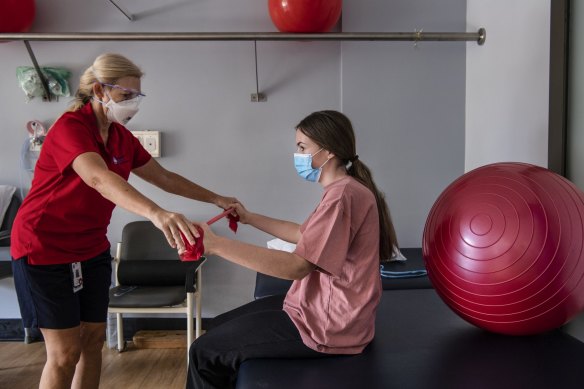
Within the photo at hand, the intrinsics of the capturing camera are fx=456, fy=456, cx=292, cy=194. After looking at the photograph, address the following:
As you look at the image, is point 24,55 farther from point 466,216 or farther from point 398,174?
point 466,216

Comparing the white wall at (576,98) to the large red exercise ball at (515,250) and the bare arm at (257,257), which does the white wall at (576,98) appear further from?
the bare arm at (257,257)

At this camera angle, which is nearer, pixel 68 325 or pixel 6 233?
pixel 68 325

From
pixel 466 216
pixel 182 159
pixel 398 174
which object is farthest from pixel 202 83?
pixel 466 216

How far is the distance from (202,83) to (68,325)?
1.86 meters

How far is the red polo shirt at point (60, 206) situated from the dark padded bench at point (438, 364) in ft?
2.41

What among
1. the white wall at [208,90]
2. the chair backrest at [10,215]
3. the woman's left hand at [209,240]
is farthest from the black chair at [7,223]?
the woman's left hand at [209,240]

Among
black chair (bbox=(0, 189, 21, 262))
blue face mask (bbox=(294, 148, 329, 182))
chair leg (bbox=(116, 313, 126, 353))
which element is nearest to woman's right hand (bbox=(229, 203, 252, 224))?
blue face mask (bbox=(294, 148, 329, 182))

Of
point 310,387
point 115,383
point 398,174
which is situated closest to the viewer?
point 310,387

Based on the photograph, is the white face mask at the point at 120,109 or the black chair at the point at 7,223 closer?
the white face mask at the point at 120,109

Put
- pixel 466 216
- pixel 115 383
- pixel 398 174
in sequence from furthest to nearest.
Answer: pixel 398 174 < pixel 115 383 < pixel 466 216

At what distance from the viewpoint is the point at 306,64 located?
293 centimetres

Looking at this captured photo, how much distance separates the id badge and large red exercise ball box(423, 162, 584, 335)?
121cm

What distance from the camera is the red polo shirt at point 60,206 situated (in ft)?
4.75

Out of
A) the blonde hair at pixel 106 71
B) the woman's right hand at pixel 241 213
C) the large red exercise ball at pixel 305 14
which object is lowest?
the woman's right hand at pixel 241 213
